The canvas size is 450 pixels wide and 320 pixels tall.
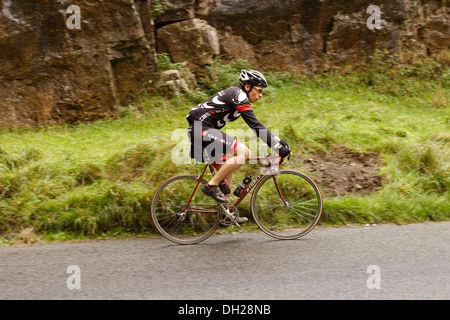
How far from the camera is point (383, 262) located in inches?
198

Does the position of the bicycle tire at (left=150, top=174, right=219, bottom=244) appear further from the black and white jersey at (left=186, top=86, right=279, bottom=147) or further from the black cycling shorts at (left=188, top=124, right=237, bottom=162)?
the black and white jersey at (left=186, top=86, right=279, bottom=147)

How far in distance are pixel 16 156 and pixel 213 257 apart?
3.79 metres

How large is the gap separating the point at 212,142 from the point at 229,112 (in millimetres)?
419

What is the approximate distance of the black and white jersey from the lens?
17.6 ft

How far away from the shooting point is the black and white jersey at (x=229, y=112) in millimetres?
5355

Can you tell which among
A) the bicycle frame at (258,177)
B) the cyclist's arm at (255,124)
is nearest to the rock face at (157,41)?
the bicycle frame at (258,177)

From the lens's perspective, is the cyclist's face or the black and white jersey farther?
the cyclist's face

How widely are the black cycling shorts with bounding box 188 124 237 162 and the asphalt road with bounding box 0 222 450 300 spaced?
112 centimetres

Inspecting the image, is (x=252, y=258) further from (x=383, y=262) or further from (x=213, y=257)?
(x=383, y=262)

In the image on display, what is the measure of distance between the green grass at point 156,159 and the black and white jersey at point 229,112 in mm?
1236

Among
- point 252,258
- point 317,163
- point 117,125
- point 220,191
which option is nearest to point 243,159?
point 220,191

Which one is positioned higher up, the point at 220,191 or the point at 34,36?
the point at 34,36

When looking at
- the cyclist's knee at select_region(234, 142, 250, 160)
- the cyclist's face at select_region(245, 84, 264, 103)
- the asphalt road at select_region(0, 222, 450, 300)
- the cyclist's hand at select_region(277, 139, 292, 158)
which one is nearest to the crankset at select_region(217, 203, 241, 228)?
the asphalt road at select_region(0, 222, 450, 300)

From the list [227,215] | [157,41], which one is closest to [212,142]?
[227,215]
